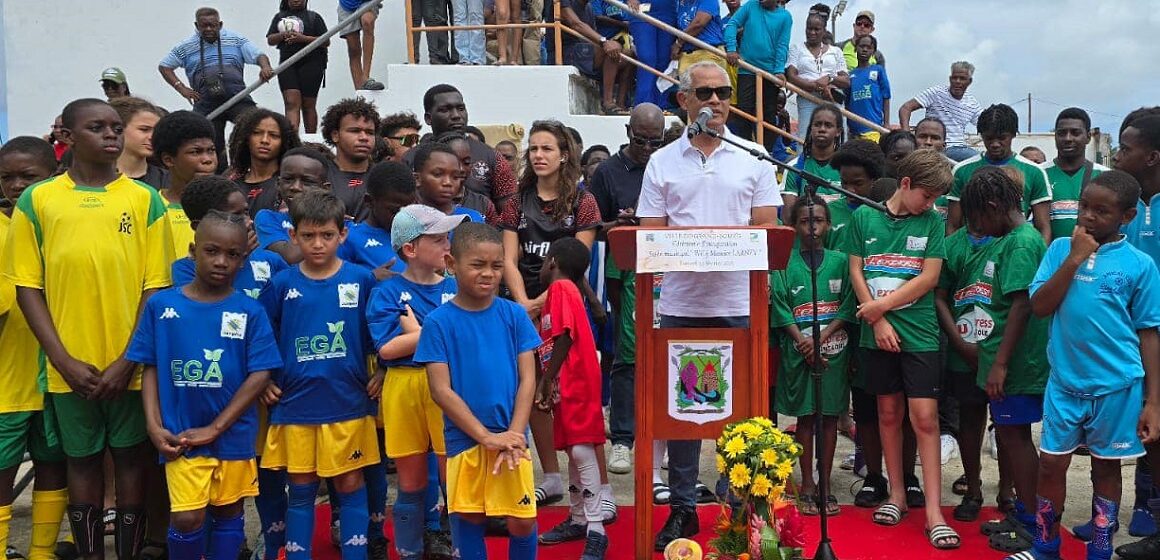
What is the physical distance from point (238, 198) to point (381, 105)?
264 inches

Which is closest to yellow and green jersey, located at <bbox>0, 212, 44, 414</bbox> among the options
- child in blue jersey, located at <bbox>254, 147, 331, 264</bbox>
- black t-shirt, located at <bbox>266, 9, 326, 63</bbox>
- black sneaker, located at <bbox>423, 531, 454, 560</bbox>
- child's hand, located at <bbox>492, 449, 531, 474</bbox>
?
child in blue jersey, located at <bbox>254, 147, 331, 264</bbox>

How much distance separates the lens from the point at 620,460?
6625 mm

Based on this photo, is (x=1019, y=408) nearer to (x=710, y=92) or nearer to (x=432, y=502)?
(x=710, y=92)

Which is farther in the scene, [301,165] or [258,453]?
[301,165]

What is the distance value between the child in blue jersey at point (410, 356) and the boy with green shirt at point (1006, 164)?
348 cm

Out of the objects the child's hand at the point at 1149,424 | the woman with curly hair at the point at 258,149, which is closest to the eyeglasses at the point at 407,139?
the woman with curly hair at the point at 258,149

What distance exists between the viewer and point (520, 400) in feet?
14.1

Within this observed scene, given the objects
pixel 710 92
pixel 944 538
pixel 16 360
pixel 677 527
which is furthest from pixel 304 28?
pixel 944 538

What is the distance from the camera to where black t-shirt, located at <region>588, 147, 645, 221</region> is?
643 centimetres

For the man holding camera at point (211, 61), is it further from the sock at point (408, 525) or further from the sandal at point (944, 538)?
the sandal at point (944, 538)

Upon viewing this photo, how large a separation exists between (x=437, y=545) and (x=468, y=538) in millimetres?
820

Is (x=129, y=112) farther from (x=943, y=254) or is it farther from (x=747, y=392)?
(x=943, y=254)

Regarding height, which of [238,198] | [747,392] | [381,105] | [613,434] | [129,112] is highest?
[381,105]

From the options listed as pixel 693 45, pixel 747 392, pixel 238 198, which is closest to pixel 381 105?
pixel 693 45
